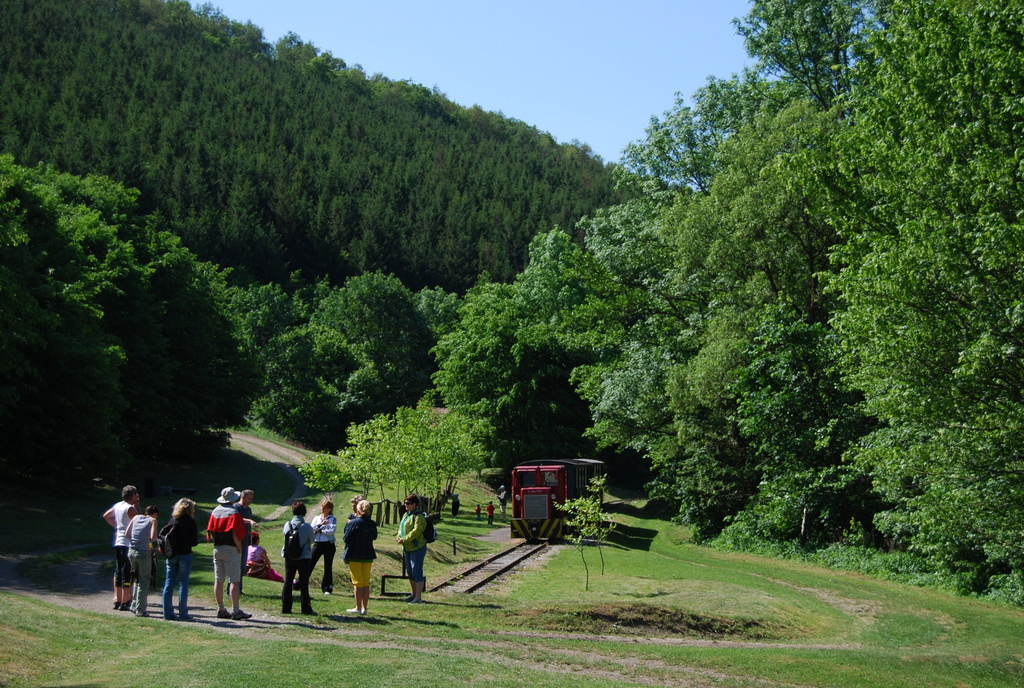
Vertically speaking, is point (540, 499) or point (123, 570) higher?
point (540, 499)

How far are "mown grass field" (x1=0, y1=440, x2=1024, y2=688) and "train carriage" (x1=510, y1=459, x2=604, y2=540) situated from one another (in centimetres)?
733

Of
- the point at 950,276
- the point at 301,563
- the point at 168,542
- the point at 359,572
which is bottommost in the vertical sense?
the point at 359,572

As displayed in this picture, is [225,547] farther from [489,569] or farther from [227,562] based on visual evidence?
[489,569]

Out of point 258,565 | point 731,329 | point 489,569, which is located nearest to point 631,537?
point 731,329

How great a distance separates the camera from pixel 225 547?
1334 centimetres

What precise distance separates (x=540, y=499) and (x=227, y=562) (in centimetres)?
2072

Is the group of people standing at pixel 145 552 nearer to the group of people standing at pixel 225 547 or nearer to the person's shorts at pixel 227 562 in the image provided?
the group of people standing at pixel 225 547

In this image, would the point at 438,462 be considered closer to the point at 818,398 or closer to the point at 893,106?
the point at 818,398

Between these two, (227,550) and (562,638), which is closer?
(227,550)

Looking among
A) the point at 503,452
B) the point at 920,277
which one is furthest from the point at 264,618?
the point at 503,452

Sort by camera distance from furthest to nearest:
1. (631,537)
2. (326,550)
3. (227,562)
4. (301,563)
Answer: (631,537)
(326,550)
(301,563)
(227,562)

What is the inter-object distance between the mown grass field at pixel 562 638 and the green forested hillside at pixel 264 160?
93002mm

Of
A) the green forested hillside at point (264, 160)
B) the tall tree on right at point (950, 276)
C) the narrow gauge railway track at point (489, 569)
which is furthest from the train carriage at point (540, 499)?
the green forested hillside at point (264, 160)

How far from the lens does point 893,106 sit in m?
23.2
